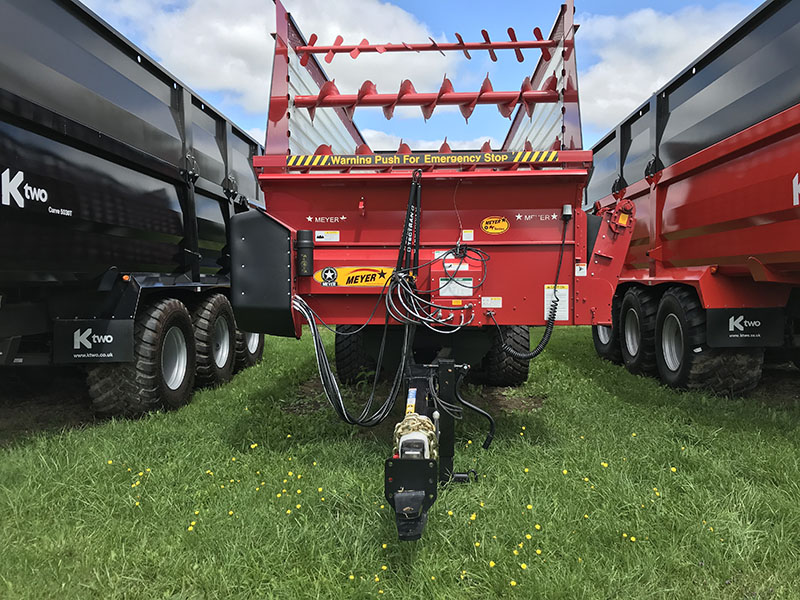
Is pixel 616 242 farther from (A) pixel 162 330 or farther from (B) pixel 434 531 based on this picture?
(A) pixel 162 330

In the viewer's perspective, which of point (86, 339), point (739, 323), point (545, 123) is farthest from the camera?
point (739, 323)

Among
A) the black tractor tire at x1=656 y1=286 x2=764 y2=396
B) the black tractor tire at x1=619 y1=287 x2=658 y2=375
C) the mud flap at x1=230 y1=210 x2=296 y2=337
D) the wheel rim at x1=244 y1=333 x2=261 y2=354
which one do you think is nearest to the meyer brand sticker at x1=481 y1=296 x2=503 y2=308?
the mud flap at x1=230 y1=210 x2=296 y2=337

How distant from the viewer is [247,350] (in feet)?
21.2

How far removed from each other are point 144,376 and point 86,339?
500 mm

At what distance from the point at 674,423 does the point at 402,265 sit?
7.48ft

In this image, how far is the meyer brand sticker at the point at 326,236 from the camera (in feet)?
11.2

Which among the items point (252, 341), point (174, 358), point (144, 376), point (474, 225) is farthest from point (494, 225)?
point (252, 341)

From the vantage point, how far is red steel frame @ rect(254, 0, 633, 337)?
323cm

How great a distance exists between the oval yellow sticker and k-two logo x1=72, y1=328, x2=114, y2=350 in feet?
9.02

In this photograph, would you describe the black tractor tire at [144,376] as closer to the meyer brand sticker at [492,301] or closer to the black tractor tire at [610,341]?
the meyer brand sticker at [492,301]

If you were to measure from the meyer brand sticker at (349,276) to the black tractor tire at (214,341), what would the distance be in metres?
2.39

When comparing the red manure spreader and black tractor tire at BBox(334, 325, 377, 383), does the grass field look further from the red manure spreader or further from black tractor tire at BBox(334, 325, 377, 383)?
black tractor tire at BBox(334, 325, 377, 383)

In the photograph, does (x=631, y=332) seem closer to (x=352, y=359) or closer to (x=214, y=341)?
(x=352, y=359)

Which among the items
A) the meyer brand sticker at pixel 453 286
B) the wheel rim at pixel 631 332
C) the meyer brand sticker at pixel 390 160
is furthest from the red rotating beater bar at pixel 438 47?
the wheel rim at pixel 631 332
